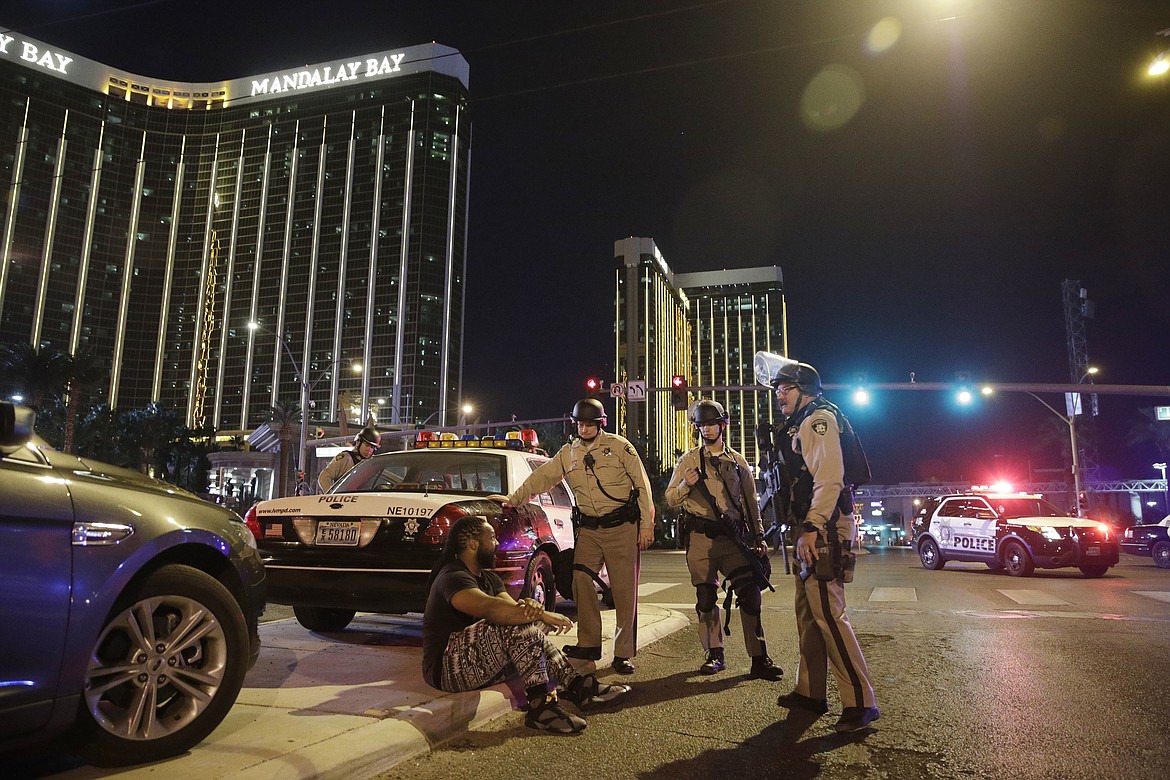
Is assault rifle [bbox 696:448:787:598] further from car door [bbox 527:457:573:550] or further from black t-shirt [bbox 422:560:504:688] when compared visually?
black t-shirt [bbox 422:560:504:688]

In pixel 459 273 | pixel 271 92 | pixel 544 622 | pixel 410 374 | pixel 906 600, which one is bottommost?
pixel 906 600

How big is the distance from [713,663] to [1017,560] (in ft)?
39.8

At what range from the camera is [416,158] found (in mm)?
127375

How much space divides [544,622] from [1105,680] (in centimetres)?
403

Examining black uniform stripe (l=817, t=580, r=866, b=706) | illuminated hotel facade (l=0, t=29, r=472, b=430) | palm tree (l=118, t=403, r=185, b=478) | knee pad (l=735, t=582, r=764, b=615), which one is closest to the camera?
black uniform stripe (l=817, t=580, r=866, b=706)

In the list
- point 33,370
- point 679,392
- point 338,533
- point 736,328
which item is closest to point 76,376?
point 33,370

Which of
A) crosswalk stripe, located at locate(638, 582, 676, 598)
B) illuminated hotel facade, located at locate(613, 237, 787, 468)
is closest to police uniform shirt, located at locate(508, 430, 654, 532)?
crosswalk stripe, located at locate(638, 582, 676, 598)

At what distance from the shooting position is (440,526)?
5.60 m

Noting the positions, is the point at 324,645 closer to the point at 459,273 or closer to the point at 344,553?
the point at 344,553

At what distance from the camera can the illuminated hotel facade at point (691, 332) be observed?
4975 inches

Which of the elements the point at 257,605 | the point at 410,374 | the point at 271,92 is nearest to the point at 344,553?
the point at 257,605

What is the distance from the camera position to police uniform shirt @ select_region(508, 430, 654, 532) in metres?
5.56

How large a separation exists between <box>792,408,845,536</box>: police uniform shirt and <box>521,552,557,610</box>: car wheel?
2.65m

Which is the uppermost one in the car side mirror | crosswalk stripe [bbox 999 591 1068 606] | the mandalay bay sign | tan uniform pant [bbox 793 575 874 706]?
the mandalay bay sign
